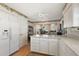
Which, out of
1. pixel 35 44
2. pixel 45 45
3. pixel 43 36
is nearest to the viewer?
pixel 45 45

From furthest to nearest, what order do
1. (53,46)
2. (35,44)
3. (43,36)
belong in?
(35,44), (43,36), (53,46)

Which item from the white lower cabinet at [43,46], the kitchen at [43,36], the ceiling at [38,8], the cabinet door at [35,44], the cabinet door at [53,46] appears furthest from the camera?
the cabinet door at [35,44]

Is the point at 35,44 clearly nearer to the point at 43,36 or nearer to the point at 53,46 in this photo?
the point at 43,36

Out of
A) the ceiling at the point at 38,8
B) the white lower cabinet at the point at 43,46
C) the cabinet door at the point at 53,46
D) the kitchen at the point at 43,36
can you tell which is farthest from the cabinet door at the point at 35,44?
the ceiling at the point at 38,8

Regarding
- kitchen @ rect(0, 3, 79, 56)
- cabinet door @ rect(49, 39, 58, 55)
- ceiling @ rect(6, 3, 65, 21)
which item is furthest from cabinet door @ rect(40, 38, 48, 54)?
ceiling @ rect(6, 3, 65, 21)

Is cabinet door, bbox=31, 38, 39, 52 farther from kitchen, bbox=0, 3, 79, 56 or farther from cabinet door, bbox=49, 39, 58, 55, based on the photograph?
cabinet door, bbox=49, 39, 58, 55

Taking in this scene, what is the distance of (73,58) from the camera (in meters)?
0.56

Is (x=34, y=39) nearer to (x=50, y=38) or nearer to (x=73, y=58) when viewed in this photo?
(x=50, y=38)

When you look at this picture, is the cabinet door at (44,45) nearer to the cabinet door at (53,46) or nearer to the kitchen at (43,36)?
the kitchen at (43,36)

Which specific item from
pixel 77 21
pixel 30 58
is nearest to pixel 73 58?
pixel 30 58

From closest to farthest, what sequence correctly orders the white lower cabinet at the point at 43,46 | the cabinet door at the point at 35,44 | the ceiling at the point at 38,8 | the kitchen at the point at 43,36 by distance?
the kitchen at the point at 43,36, the ceiling at the point at 38,8, the white lower cabinet at the point at 43,46, the cabinet door at the point at 35,44

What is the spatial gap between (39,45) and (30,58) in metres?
3.48

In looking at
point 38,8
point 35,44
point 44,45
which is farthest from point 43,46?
point 38,8

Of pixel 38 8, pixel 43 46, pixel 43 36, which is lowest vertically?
pixel 43 46
